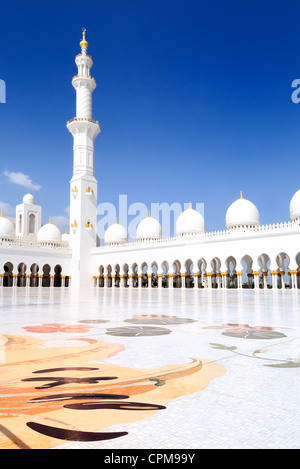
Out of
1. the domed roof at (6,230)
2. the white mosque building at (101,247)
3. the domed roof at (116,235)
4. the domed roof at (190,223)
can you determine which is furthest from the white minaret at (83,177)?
the domed roof at (190,223)

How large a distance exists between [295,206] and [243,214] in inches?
133

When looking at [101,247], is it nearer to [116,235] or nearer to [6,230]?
[116,235]

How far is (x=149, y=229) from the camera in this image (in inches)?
1203

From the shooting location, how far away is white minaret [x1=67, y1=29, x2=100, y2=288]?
31.2 meters

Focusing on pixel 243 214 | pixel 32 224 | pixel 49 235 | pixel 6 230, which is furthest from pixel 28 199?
pixel 243 214

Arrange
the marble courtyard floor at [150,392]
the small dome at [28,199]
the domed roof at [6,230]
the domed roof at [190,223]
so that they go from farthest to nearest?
the small dome at [28,199] → the domed roof at [6,230] → the domed roof at [190,223] → the marble courtyard floor at [150,392]

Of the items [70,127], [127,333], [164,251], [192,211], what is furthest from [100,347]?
[70,127]

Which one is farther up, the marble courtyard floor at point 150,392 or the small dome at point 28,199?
the small dome at point 28,199

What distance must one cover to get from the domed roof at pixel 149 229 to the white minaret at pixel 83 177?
14.1ft

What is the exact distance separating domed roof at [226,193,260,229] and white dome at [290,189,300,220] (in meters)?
2.56

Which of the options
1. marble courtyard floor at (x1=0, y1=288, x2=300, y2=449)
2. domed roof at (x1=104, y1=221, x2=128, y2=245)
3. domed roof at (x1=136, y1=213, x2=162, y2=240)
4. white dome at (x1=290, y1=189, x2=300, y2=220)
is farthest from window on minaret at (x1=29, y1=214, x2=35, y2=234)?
marble courtyard floor at (x1=0, y1=288, x2=300, y2=449)

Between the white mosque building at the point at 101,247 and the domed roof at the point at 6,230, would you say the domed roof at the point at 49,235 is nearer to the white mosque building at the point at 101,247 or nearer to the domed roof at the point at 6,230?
the white mosque building at the point at 101,247

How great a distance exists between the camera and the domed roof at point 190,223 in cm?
2781

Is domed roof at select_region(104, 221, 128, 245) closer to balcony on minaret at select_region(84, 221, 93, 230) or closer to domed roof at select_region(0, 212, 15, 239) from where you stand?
balcony on minaret at select_region(84, 221, 93, 230)
